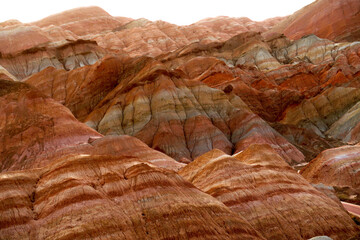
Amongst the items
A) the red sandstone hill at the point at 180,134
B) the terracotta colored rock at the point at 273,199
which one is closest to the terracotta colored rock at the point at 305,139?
the red sandstone hill at the point at 180,134


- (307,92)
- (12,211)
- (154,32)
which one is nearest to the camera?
(12,211)

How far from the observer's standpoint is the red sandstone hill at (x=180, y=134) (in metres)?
19.4

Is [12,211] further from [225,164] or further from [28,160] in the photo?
[28,160]

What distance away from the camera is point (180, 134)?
68.2m

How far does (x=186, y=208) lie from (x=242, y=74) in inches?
3345

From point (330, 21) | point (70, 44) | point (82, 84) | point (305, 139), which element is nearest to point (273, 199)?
point (305, 139)

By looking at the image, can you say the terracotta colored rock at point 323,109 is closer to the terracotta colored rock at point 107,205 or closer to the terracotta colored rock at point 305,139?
the terracotta colored rock at point 305,139

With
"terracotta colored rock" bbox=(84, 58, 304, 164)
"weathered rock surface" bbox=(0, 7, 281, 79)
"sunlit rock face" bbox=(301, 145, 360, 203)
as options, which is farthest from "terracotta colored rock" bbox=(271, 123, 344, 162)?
"weathered rock surface" bbox=(0, 7, 281, 79)

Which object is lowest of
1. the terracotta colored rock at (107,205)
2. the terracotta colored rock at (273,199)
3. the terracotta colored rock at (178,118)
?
the terracotta colored rock at (178,118)

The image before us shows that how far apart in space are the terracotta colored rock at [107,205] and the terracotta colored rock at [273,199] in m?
2.87

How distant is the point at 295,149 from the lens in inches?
2692

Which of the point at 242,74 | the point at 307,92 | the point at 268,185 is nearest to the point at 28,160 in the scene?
the point at 268,185

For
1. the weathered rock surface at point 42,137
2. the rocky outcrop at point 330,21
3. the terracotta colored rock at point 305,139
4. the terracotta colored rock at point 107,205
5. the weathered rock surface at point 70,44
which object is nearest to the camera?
the terracotta colored rock at point 107,205

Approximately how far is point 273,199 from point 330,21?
14195 centimetres
